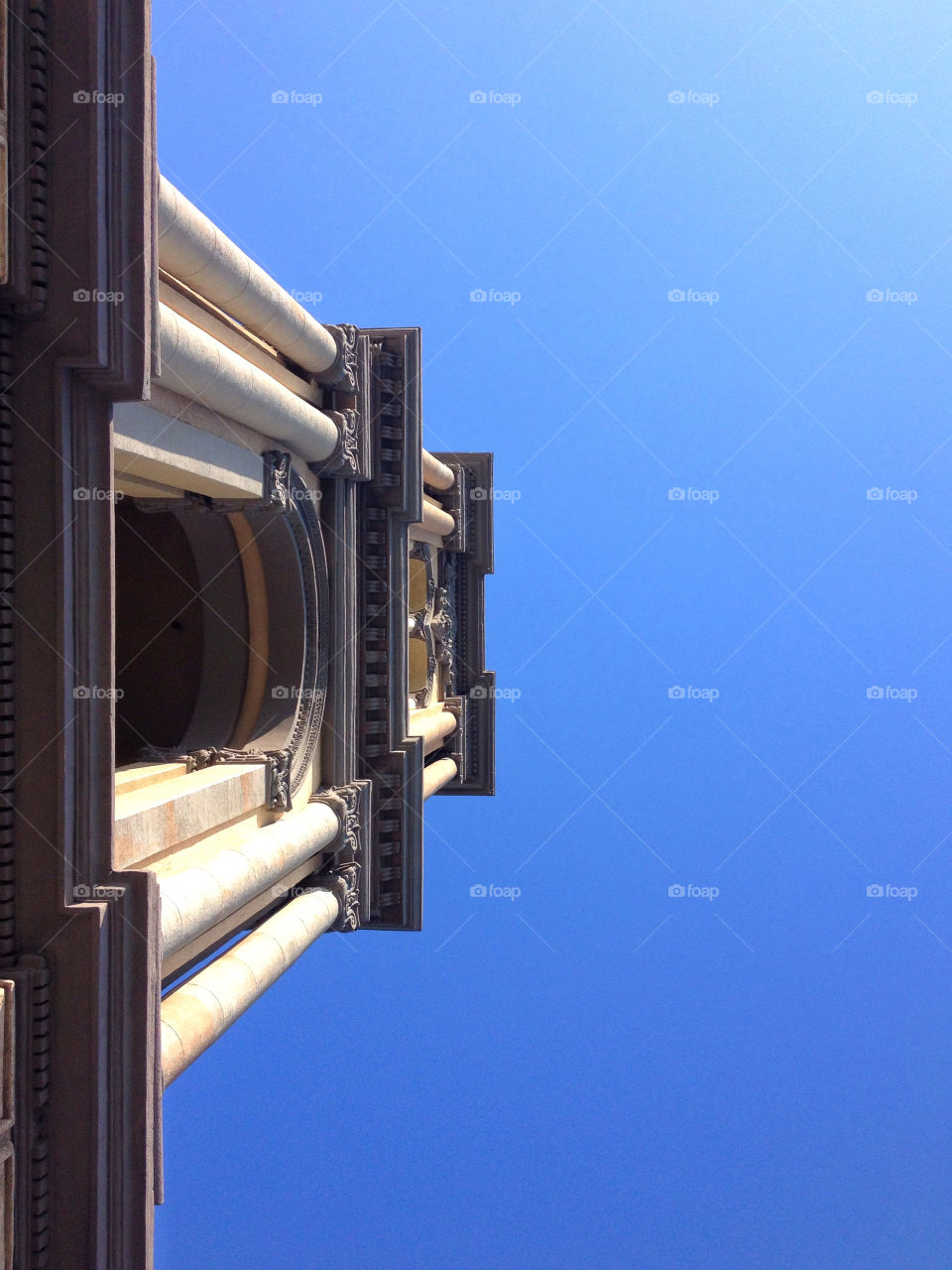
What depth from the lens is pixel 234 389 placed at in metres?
15.8

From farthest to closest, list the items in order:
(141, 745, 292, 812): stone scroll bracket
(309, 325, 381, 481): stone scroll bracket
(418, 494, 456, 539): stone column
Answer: (418, 494, 456, 539): stone column < (309, 325, 381, 481): stone scroll bracket < (141, 745, 292, 812): stone scroll bracket

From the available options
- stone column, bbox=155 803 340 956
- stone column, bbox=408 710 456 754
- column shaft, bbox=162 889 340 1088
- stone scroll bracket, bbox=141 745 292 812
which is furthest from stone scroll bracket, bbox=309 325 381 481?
column shaft, bbox=162 889 340 1088

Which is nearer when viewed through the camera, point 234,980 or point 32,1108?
point 32,1108

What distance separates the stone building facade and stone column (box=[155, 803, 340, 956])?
7 centimetres

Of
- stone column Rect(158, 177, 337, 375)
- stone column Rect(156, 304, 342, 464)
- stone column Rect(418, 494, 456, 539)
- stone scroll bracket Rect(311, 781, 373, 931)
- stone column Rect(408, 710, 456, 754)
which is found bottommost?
stone scroll bracket Rect(311, 781, 373, 931)

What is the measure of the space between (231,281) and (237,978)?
12919mm

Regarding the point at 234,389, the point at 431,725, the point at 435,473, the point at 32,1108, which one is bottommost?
the point at 32,1108

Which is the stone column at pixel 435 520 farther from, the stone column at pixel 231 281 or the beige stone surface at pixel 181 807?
the beige stone surface at pixel 181 807

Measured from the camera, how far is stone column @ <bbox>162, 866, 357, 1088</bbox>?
45.1 feet

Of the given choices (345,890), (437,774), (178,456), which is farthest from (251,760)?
(437,774)

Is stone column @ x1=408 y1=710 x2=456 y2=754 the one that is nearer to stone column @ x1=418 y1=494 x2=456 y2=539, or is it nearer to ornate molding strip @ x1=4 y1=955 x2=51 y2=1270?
stone column @ x1=418 y1=494 x2=456 y2=539

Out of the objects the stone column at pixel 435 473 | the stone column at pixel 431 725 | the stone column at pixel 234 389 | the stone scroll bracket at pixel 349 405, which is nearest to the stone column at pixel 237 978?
the stone column at pixel 431 725

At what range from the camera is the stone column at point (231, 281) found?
1391 centimetres

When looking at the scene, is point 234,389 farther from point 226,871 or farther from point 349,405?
point 226,871
